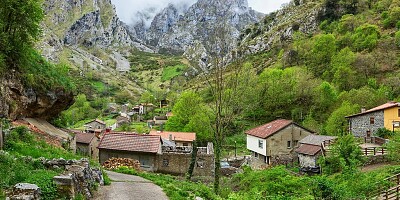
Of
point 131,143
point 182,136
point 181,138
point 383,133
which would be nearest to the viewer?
point 131,143

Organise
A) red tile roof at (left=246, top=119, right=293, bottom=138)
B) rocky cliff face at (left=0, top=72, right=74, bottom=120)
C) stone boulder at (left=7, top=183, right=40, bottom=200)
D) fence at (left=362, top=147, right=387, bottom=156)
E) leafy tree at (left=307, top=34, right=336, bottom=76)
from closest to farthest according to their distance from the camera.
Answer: stone boulder at (left=7, top=183, right=40, bottom=200) < rocky cliff face at (left=0, top=72, right=74, bottom=120) < fence at (left=362, top=147, right=387, bottom=156) < red tile roof at (left=246, top=119, right=293, bottom=138) < leafy tree at (left=307, top=34, right=336, bottom=76)

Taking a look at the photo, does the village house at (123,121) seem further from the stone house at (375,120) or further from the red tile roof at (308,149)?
the stone house at (375,120)

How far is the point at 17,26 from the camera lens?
2103cm

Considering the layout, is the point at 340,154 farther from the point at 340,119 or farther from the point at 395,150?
the point at 340,119

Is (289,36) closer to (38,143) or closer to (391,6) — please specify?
(391,6)

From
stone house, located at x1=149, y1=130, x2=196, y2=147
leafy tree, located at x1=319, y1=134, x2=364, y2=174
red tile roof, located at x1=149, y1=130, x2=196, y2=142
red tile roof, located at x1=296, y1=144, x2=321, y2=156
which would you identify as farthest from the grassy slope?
red tile roof, located at x1=149, y1=130, x2=196, y2=142

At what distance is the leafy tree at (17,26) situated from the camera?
20.5m

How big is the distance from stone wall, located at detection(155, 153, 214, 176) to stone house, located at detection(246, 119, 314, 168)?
1372 centimetres

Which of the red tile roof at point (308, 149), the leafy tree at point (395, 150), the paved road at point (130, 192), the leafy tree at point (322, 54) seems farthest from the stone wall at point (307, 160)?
the leafy tree at point (322, 54)

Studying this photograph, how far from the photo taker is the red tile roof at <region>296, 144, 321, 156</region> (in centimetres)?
4229

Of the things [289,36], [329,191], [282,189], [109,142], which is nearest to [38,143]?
[282,189]

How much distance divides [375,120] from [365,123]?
1.31 m

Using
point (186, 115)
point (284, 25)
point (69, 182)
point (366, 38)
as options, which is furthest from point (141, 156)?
point (284, 25)

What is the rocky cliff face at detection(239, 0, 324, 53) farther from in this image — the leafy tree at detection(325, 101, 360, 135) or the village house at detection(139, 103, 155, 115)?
the leafy tree at detection(325, 101, 360, 135)
